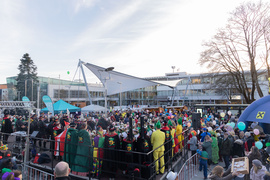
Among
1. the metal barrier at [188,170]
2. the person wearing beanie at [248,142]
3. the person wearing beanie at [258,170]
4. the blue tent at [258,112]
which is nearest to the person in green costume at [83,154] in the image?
the metal barrier at [188,170]

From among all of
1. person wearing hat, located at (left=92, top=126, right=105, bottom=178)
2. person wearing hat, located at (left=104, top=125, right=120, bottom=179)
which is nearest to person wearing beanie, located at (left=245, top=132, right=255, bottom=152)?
person wearing hat, located at (left=104, top=125, right=120, bottom=179)

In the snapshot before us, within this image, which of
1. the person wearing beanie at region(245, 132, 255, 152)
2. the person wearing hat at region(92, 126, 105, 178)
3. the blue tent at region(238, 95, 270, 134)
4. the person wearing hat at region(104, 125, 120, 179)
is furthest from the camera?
the blue tent at region(238, 95, 270, 134)

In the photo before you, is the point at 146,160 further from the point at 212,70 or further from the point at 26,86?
the point at 26,86

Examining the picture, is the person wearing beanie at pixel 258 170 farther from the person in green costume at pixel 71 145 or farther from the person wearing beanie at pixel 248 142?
the person in green costume at pixel 71 145

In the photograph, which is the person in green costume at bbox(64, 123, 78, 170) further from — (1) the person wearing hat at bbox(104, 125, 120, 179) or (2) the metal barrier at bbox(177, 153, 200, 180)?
(2) the metal barrier at bbox(177, 153, 200, 180)

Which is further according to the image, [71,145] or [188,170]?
[188,170]

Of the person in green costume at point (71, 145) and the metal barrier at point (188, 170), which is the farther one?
the metal barrier at point (188, 170)

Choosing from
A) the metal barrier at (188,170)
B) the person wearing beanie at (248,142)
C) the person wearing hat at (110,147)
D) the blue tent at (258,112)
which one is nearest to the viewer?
the person wearing hat at (110,147)

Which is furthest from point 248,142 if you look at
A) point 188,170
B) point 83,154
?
point 83,154

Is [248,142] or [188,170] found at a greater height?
[248,142]

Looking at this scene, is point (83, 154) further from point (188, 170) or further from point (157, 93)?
point (157, 93)

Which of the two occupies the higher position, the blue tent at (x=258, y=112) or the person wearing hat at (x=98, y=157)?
the blue tent at (x=258, y=112)

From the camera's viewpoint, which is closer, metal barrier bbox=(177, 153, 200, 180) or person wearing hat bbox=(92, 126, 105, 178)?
person wearing hat bbox=(92, 126, 105, 178)

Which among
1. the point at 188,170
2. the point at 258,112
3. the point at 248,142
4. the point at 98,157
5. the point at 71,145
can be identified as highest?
the point at 258,112
